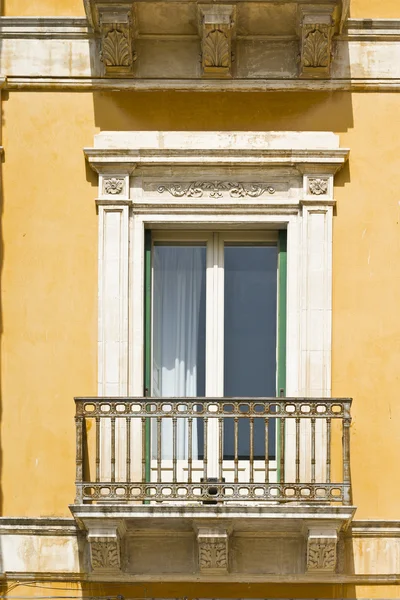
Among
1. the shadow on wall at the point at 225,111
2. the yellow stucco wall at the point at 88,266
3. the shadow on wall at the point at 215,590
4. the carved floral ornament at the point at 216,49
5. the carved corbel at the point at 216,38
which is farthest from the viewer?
the shadow on wall at the point at 225,111

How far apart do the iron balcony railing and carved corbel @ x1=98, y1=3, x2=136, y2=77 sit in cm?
302

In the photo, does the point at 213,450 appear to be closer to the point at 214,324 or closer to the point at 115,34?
the point at 214,324

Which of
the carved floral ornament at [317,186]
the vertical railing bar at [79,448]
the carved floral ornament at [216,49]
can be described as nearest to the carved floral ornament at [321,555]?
the vertical railing bar at [79,448]

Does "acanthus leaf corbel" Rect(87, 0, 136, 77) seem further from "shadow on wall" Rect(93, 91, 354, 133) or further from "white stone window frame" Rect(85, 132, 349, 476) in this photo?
"white stone window frame" Rect(85, 132, 349, 476)

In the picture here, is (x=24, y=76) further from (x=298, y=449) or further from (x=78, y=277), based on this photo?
(x=298, y=449)

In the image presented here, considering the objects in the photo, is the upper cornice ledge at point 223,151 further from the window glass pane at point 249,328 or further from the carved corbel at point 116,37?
the window glass pane at point 249,328

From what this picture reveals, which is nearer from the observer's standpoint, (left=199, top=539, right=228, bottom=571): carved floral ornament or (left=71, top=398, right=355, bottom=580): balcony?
(left=71, top=398, right=355, bottom=580): balcony

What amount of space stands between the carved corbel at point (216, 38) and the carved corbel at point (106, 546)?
4.08 m

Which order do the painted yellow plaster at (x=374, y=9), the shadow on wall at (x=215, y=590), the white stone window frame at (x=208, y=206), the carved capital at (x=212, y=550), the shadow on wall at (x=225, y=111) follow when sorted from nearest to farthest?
the carved capital at (x=212, y=550) → the shadow on wall at (x=215, y=590) → the white stone window frame at (x=208, y=206) → the shadow on wall at (x=225, y=111) → the painted yellow plaster at (x=374, y=9)

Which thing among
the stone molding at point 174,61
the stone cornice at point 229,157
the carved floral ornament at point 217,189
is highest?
the stone molding at point 174,61

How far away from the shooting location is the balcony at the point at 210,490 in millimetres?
13836

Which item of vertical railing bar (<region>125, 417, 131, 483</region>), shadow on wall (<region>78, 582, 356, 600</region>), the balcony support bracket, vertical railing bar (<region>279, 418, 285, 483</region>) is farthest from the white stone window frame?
shadow on wall (<region>78, 582, 356, 600</region>)

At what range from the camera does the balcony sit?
13.8m

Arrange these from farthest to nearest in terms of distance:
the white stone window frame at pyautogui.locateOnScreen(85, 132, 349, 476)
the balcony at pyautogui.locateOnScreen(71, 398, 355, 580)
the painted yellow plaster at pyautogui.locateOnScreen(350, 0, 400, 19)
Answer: the painted yellow plaster at pyautogui.locateOnScreen(350, 0, 400, 19), the white stone window frame at pyautogui.locateOnScreen(85, 132, 349, 476), the balcony at pyautogui.locateOnScreen(71, 398, 355, 580)
